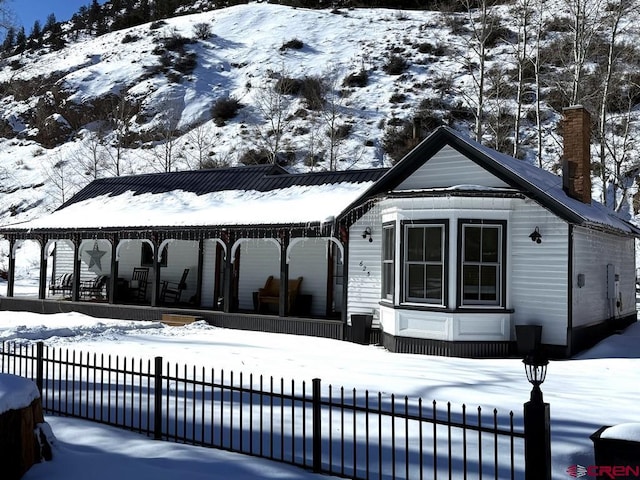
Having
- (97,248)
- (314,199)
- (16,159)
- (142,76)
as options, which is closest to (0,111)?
(16,159)

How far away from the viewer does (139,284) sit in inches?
850

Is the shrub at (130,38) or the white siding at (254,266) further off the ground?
the shrub at (130,38)

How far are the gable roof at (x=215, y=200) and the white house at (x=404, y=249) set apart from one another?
0.26 feet

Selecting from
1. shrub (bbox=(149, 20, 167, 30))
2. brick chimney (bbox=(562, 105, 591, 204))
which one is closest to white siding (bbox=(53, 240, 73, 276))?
brick chimney (bbox=(562, 105, 591, 204))

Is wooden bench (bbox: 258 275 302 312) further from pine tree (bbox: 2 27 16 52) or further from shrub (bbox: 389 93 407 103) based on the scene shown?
shrub (bbox: 389 93 407 103)

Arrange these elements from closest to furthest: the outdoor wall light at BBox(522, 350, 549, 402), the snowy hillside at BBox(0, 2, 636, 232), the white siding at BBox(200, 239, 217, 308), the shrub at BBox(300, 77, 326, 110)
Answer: the outdoor wall light at BBox(522, 350, 549, 402) → the white siding at BBox(200, 239, 217, 308) → the snowy hillside at BBox(0, 2, 636, 232) → the shrub at BBox(300, 77, 326, 110)

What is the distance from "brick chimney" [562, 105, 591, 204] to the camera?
14.4 m

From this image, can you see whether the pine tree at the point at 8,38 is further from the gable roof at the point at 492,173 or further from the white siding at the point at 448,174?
the white siding at the point at 448,174

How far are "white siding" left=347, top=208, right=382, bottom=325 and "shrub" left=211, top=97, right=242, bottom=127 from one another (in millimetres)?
46194

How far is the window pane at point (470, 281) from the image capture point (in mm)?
12500

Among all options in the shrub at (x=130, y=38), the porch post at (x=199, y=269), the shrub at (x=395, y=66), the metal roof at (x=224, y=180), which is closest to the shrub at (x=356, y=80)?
the shrub at (x=395, y=66)

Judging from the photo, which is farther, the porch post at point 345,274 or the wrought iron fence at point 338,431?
the porch post at point 345,274

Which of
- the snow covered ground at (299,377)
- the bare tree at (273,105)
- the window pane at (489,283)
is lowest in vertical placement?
the snow covered ground at (299,377)

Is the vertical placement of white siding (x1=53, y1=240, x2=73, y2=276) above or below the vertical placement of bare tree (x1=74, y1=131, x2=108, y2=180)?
below
